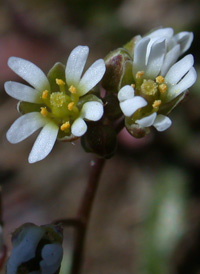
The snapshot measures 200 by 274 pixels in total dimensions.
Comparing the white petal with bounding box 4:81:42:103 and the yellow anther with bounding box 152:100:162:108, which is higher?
the white petal with bounding box 4:81:42:103

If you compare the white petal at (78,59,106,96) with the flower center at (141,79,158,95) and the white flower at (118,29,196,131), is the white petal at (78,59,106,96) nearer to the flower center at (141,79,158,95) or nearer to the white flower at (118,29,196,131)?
the white flower at (118,29,196,131)

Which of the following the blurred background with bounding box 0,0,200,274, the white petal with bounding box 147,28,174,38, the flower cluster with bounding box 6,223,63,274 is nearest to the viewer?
the flower cluster with bounding box 6,223,63,274

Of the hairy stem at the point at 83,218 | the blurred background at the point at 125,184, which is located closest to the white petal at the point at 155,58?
the hairy stem at the point at 83,218

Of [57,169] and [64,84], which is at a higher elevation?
[64,84]

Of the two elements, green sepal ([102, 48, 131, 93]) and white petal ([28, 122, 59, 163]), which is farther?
green sepal ([102, 48, 131, 93])

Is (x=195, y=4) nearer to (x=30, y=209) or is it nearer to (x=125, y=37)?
(x=125, y=37)

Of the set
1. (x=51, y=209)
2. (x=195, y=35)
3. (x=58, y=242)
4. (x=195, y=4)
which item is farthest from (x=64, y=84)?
(x=195, y=4)

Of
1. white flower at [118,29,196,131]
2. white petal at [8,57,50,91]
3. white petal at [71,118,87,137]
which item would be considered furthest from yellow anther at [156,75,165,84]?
white petal at [8,57,50,91]
